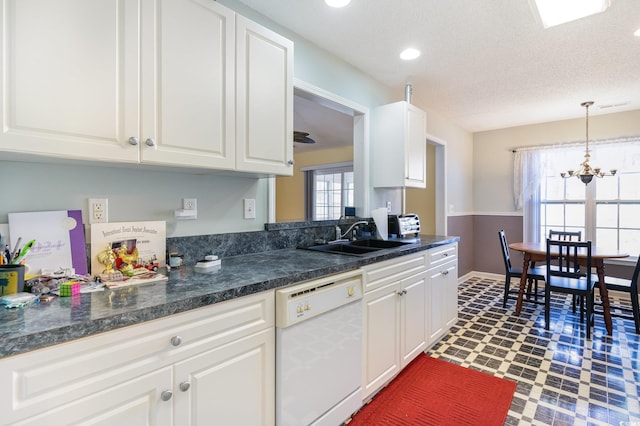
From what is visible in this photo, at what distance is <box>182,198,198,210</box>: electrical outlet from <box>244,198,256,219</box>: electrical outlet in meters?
0.33

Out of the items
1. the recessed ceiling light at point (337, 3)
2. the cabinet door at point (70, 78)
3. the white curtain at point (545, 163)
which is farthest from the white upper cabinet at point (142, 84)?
the white curtain at point (545, 163)

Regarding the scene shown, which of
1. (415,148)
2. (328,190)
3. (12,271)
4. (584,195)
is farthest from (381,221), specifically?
(584,195)

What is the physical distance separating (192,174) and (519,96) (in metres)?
Result: 3.67

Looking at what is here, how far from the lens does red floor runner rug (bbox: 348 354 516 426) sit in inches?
70.7

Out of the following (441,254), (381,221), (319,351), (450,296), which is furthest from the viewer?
(450,296)

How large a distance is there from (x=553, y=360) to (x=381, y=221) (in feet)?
5.56

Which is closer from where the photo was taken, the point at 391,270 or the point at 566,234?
the point at 391,270

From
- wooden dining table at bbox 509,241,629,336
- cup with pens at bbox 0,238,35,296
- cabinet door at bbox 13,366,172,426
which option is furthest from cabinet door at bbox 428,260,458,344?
cup with pens at bbox 0,238,35,296

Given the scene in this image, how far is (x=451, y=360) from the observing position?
2.46 metres

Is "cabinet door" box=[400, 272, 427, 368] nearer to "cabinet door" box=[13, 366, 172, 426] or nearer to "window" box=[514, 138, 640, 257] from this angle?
"cabinet door" box=[13, 366, 172, 426]

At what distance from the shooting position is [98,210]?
141cm

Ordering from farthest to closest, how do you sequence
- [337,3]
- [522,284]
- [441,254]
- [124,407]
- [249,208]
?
[522,284], [441,254], [249,208], [337,3], [124,407]

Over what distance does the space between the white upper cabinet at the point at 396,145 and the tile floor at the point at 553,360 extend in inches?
59.9

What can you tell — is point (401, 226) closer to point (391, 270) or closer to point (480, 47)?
point (391, 270)
